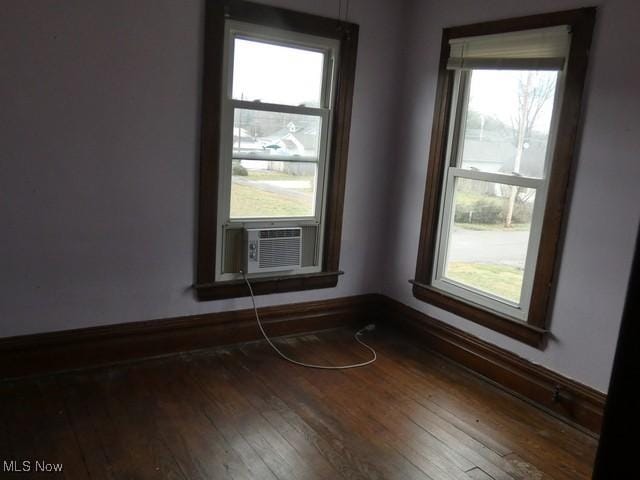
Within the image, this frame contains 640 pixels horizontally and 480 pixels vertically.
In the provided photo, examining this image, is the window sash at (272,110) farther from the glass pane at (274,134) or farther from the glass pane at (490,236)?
the glass pane at (490,236)

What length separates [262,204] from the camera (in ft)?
11.2

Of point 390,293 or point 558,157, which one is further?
point 390,293

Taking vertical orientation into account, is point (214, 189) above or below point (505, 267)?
above

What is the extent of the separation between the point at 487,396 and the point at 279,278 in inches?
56.2

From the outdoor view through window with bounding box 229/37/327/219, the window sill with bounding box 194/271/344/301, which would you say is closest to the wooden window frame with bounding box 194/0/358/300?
the window sill with bounding box 194/271/344/301

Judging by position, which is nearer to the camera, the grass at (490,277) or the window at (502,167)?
the window at (502,167)

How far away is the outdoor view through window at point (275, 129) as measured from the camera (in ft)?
10.5

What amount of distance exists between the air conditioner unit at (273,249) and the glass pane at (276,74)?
2.60 feet

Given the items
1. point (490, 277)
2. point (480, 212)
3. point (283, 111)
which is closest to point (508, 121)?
point (480, 212)

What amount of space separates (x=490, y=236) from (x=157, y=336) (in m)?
2.02

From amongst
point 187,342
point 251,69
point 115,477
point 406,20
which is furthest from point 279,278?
point 406,20

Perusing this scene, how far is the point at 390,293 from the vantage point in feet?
13.0

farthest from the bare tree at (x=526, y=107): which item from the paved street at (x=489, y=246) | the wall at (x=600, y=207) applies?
the wall at (x=600, y=207)

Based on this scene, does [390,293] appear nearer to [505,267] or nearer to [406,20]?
[505,267]
